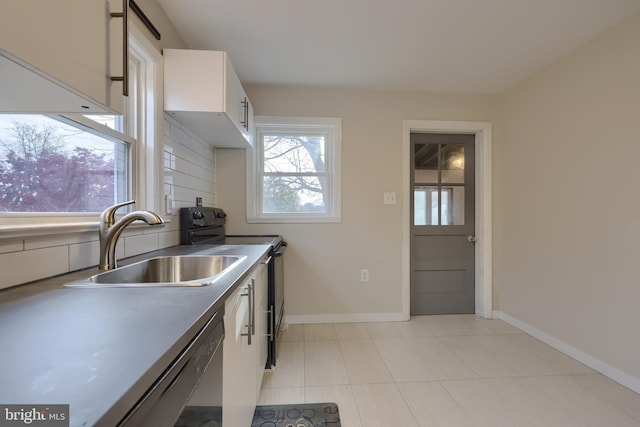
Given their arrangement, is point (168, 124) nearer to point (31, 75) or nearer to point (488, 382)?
point (31, 75)

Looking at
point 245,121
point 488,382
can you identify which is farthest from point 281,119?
point 488,382

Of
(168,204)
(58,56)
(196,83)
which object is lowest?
(168,204)

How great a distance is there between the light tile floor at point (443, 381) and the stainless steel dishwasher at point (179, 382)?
113cm

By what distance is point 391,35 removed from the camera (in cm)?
187

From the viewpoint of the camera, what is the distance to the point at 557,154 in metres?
2.13

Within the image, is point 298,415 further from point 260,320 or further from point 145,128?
point 145,128

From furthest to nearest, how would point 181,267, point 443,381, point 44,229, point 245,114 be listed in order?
1. point 245,114
2. point 443,381
3. point 181,267
4. point 44,229

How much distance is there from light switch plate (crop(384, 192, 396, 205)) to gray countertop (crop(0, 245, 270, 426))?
2.12 m

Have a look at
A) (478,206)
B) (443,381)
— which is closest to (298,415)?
(443,381)

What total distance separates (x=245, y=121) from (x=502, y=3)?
6.03 feet

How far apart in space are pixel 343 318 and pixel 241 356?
1744mm

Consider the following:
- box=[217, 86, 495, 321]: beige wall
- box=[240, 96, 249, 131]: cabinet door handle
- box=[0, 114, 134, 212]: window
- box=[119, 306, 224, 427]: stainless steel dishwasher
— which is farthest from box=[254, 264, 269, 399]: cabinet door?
box=[240, 96, 249, 131]: cabinet door handle

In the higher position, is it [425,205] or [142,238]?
[425,205]

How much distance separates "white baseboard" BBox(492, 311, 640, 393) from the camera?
1.66 metres
